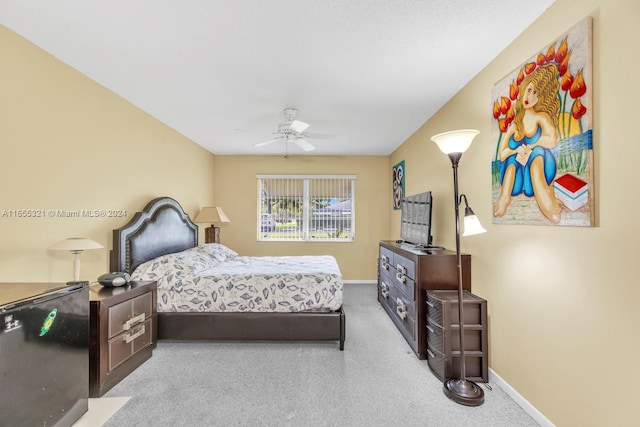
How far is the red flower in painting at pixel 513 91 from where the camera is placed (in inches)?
77.0

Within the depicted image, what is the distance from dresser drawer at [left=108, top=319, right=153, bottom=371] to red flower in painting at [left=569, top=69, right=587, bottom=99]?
3.42 metres

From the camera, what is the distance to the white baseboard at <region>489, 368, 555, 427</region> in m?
1.76

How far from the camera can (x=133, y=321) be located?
2.39m

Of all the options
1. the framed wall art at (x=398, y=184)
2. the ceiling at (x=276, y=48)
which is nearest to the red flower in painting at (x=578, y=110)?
the ceiling at (x=276, y=48)

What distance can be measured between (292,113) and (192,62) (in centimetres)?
117

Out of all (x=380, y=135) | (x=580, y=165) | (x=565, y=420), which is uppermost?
(x=380, y=135)

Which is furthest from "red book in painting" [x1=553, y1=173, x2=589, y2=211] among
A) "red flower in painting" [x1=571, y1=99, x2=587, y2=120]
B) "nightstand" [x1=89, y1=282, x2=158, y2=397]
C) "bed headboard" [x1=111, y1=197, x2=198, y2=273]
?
"bed headboard" [x1=111, y1=197, x2=198, y2=273]

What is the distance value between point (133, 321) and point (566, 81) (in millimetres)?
3466

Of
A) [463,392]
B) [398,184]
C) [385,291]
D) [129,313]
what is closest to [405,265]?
[385,291]

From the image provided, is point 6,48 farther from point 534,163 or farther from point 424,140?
point 424,140

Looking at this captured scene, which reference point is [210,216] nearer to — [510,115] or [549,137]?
[510,115]

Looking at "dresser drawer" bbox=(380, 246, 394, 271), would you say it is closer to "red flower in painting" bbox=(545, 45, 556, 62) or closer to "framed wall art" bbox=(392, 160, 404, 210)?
"framed wall art" bbox=(392, 160, 404, 210)

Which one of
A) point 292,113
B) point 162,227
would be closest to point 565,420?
point 292,113

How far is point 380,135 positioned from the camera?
4227 millimetres
